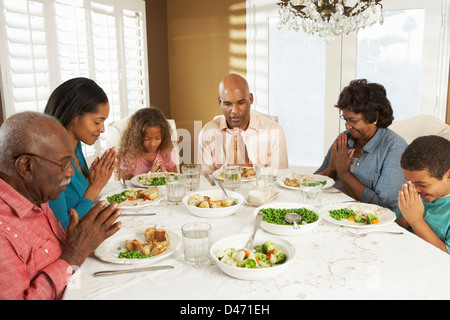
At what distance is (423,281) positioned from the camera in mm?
1132

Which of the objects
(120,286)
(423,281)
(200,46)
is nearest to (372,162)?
(423,281)

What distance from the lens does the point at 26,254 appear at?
3.67ft

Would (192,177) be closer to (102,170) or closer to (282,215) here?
(102,170)

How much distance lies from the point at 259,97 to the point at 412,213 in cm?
293

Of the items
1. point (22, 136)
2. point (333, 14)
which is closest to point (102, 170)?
point (22, 136)

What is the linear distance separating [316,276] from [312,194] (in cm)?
66

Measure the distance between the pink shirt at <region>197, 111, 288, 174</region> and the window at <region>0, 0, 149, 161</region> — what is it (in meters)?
1.08

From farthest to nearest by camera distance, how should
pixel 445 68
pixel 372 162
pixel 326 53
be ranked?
pixel 326 53, pixel 445 68, pixel 372 162

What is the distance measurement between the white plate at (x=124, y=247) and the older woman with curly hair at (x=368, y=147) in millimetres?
1209

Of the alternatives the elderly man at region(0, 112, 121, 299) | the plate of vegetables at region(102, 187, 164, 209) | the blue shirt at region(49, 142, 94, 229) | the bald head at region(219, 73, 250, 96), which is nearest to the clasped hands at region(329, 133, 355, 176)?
the bald head at region(219, 73, 250, 96)

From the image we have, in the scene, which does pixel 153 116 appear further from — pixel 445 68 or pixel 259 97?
pixel 445 68

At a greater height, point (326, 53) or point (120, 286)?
point (326, 53)

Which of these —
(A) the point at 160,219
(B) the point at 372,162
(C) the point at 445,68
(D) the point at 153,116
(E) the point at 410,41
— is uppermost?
(E) the point at 410,41

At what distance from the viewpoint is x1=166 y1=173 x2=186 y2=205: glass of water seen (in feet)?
6.30
